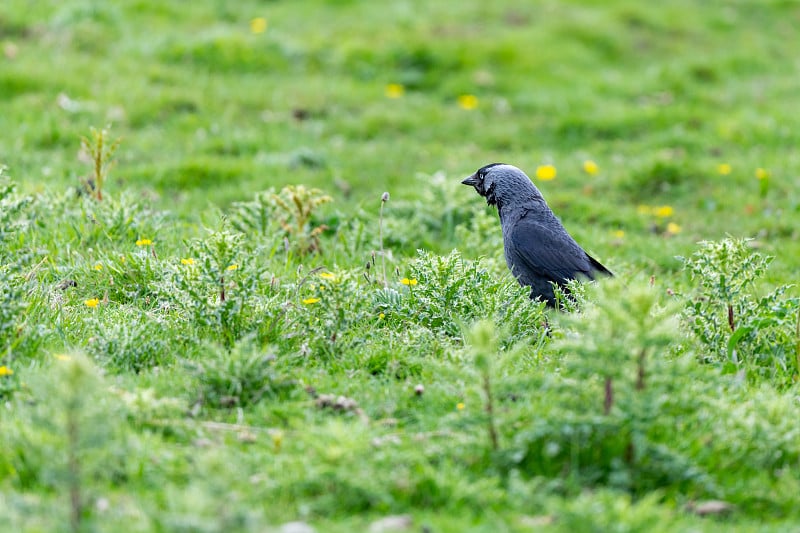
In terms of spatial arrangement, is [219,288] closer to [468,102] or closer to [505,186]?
[505,186]

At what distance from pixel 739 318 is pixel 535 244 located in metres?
1.36

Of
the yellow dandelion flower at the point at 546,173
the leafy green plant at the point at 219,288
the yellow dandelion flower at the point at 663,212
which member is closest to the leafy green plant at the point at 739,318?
the leafy green plant at the point at 219,288

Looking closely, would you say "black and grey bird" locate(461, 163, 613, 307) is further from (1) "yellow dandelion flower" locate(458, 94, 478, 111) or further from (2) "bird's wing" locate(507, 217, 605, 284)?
(1) "yellow dandelion flower" locate(458, 94, 478, 111)

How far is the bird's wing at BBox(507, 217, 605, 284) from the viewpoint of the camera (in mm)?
5430

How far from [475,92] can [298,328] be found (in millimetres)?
6804

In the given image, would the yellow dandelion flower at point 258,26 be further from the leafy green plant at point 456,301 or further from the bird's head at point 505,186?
the leafy green plant at point 456,301

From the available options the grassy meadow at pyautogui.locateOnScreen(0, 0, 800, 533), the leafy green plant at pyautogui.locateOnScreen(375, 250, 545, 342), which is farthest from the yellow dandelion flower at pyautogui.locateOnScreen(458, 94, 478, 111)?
the leafy green plant at pyautogui.locateOnScreen(375, 250, 545, 342)

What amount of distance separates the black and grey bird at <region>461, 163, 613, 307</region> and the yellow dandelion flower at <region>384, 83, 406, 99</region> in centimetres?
456

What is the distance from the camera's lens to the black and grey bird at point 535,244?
5.45 metres

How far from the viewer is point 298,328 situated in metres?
4.52

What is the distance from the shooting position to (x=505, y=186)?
6000mm

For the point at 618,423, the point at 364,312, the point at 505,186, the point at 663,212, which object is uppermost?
the point at 505,186

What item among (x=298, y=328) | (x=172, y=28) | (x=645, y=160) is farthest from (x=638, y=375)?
(x=172, y=28)

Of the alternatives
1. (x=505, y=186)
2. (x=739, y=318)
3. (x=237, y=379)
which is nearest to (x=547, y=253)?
(x=505, y=186)
